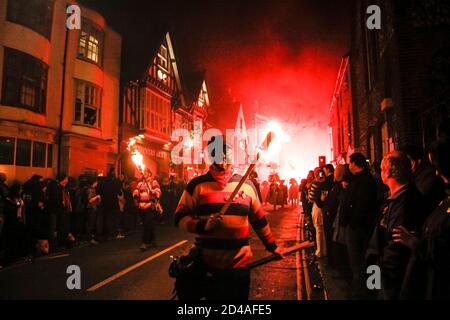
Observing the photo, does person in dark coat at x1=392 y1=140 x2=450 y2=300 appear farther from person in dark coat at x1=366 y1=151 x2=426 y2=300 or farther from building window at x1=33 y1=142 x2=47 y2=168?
building window at x1=33 y1=142 x2=47 y2=168

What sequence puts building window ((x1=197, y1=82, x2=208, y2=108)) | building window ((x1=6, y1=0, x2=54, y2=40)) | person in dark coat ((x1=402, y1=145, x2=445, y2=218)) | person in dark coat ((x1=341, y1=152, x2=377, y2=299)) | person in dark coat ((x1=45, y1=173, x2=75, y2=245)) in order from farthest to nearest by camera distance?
building window ((x1=197, y1=82, x2=208, y2=108)) < building window ((x1=6, y1=0, x2=54, y2=40)) < person in dark coat ((x1=45, y1=173, x2=75, y2=245)) < person in dark coat ((x1=341, y1=152, x2=377, y2=299)) < person in dark coat ((x1=402, y1=145, x2=445, y2=218))

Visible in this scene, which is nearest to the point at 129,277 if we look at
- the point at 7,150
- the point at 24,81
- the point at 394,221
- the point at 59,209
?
the point at 59,209

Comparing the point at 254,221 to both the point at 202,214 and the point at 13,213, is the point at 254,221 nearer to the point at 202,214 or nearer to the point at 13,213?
the point at 202,214

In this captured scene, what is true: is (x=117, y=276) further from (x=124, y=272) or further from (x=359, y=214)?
(x=359, y=214)

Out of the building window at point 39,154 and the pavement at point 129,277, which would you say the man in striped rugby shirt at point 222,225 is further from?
the building window at point 39,154

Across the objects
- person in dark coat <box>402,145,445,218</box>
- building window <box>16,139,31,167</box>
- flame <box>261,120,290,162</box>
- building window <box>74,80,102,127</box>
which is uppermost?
building window <box>74,80,102,127</box>

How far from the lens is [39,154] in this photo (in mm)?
14930

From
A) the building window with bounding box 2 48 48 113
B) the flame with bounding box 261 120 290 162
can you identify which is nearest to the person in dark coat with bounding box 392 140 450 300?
the flame with bounding box 261 120 290 162

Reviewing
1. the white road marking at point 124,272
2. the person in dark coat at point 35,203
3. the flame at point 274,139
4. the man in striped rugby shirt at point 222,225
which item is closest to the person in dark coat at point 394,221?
the man in striped rugby shirt at point 222,225

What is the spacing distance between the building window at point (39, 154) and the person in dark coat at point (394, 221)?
15157 mm

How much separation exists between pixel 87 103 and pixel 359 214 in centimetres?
1663

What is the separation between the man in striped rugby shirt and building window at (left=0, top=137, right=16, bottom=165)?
12.9 metres

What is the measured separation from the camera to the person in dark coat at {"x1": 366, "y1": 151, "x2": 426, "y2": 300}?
9.40 feet
